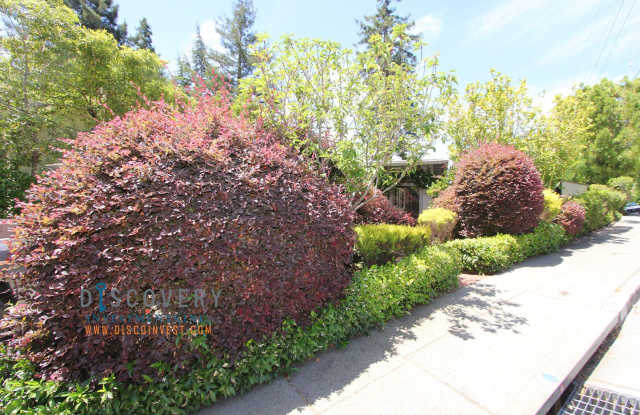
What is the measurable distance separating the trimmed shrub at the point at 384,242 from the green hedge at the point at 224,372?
1.76ft

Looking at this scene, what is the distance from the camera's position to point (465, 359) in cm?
290

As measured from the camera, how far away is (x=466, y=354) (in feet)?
9.80

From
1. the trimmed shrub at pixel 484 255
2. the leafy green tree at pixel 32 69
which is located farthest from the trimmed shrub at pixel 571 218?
Result: the leafy green tree at pixel 32 69

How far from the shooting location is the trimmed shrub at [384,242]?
4500 mm

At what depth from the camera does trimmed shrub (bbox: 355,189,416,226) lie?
20.1ft

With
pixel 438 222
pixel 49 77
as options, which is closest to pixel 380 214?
pixel 438 222

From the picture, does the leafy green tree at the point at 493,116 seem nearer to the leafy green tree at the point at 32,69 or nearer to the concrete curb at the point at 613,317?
the concrete curb at the point at 613,317

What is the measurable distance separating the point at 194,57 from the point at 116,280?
115ft

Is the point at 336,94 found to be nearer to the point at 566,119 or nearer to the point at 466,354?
the point at 466,354

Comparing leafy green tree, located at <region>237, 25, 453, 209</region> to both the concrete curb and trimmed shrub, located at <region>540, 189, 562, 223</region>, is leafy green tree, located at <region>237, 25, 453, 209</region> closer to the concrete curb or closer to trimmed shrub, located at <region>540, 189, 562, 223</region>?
the concrete curb

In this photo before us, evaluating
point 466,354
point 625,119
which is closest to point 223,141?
point 466,354

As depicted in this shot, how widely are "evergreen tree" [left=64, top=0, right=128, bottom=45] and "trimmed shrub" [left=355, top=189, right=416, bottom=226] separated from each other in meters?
28.4

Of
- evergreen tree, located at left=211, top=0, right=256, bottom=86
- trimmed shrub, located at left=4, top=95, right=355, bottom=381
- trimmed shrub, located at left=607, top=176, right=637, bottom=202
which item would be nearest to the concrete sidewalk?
trimmed shrub, located at left=4, top=95, right=355, bottom=381

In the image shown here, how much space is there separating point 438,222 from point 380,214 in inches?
55.8
